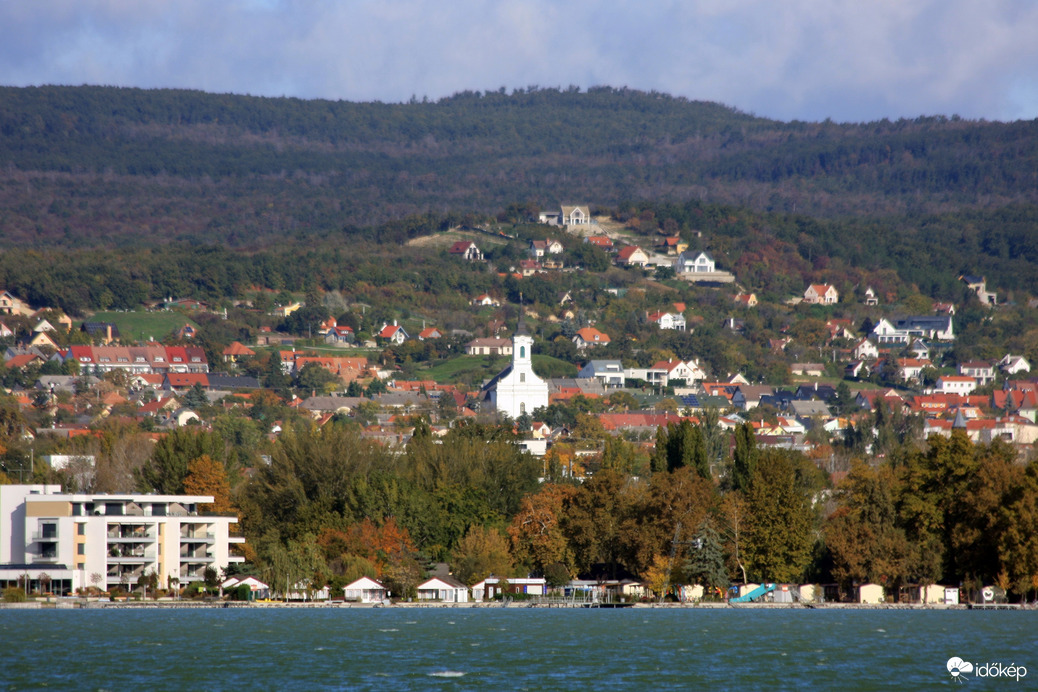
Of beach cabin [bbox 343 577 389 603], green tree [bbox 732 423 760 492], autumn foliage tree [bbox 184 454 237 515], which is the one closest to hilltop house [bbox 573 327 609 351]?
green tree [bbox 732 423 760 492]

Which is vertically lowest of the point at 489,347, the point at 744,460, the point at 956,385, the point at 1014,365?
the point at 744,460

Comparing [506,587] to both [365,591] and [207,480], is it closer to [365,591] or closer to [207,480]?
[365,591]

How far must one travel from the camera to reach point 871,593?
2827 inches

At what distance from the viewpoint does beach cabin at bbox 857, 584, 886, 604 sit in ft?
235

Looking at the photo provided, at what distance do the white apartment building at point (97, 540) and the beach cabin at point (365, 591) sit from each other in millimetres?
6442

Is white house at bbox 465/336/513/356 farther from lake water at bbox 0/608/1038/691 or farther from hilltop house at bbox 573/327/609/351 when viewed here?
lake water at bbox 0/608/1038/691

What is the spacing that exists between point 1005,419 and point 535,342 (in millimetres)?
55045

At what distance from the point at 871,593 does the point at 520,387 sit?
239ft

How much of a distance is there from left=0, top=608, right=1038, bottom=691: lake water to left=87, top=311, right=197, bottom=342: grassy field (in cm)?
10536

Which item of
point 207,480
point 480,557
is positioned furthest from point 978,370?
point 207,480

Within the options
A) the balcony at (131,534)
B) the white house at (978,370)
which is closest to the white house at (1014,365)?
the white house at (978,370)

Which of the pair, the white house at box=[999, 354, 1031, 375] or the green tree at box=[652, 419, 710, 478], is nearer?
the green tree at box=[652, 419, 710, 478]

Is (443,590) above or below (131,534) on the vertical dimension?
below

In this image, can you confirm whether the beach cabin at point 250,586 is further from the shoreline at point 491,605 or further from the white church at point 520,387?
the white church at point 520,387
